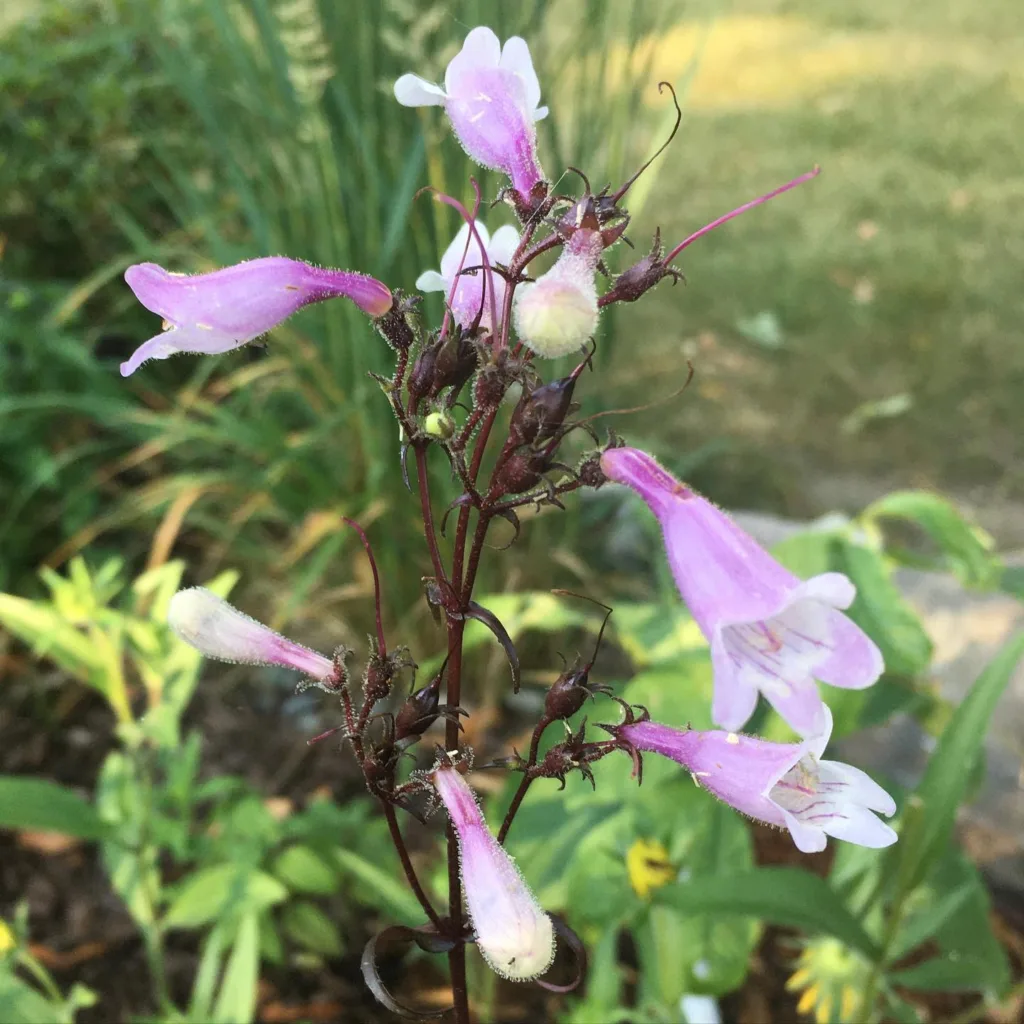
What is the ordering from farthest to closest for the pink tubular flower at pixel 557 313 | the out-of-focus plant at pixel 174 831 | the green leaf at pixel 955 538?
the green leaf at pixel 955 538
the out-of-focus plant at pixel 174 831
the pink tubular flower at pixel 557 313

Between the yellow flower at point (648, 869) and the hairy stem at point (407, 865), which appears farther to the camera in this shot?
the yellow flower at point (648, 869)

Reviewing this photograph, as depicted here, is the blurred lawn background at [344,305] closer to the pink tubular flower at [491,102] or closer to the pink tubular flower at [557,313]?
the pink tubular flower at [491,102]

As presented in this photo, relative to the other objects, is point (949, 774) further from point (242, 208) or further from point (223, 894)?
point (242, 208)

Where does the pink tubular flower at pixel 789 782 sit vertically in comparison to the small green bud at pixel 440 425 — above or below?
below

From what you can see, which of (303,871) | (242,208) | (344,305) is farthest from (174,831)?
(242,208)

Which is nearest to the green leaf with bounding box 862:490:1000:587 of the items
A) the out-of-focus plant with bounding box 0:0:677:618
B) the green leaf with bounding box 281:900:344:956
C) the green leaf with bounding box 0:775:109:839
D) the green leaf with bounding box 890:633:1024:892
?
the green leaf with bounding box 890:633:1024:892

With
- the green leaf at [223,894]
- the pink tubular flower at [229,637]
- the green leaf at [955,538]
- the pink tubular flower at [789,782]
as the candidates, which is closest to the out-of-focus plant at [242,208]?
the green leaf at [223,894]

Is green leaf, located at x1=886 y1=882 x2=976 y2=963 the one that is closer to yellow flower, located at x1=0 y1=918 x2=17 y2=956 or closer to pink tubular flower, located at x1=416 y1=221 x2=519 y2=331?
pink tubular flower, located at x1=416 y1=221 x2=519 y2=331
